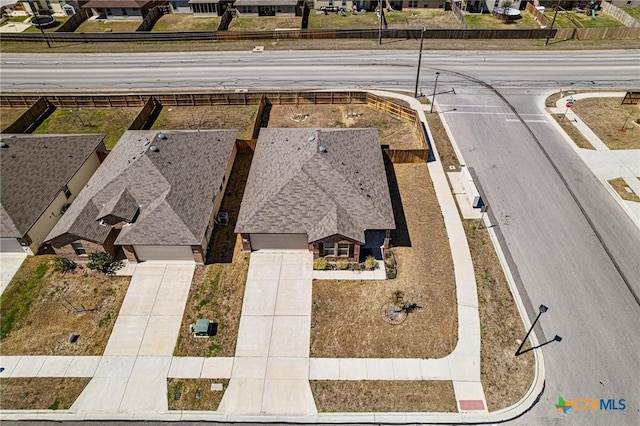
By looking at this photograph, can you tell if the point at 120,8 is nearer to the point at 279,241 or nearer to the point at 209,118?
the point at 209,118

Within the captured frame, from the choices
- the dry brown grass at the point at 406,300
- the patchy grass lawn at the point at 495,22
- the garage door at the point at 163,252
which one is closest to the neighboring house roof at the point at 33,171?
the garage door at the point at 163,252

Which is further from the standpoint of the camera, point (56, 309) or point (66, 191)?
point (66, 191)

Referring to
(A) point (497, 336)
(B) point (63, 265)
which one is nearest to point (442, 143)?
(A) point (497, 336)

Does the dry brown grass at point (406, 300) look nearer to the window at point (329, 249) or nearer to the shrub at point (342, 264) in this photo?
the shrub at point (342, 264)

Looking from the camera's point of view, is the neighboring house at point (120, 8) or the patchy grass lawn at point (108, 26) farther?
the neighboring house at point (120, 8)

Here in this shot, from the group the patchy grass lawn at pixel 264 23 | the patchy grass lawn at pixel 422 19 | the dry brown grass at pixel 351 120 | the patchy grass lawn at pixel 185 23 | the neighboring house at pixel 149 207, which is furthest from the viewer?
the patchy grass lawn at pixel 185 23

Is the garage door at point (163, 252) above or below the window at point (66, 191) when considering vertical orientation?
below
